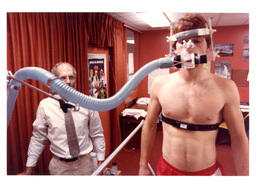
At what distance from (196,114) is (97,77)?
53.8 inches

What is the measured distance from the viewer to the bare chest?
877mm

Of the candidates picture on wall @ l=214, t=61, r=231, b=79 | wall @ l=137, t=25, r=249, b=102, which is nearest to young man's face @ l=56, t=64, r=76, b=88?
wall @ l=137, t=25, r=249, b=102

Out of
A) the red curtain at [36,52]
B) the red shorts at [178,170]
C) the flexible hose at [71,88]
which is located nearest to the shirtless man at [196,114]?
the red shorts at [178,170]

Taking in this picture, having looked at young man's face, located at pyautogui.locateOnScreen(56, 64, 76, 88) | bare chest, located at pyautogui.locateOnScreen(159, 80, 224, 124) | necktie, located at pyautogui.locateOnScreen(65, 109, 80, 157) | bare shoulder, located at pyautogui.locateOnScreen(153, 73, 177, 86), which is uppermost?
young man's face, located at pyautogui.locateOnScreen(56, 64, 76, 88)

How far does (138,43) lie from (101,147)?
4.95 ft

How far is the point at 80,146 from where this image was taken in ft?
4.19

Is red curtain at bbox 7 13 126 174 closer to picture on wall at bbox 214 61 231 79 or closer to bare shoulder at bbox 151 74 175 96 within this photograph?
bare shoulder at bbox 151 74 175 96

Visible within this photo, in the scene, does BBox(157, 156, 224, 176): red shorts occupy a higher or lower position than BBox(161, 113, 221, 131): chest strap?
lower

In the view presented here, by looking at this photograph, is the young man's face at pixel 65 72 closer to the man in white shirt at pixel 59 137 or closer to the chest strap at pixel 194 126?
the man in white shirt at pixel 59 137

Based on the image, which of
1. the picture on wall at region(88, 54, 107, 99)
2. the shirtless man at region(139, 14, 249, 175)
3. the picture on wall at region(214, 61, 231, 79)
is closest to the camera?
the shirtless man at region(139, 14, 249, 175)

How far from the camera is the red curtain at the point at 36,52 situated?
46.2 inches

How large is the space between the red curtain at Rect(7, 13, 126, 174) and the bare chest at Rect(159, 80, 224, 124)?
2.86 feet
